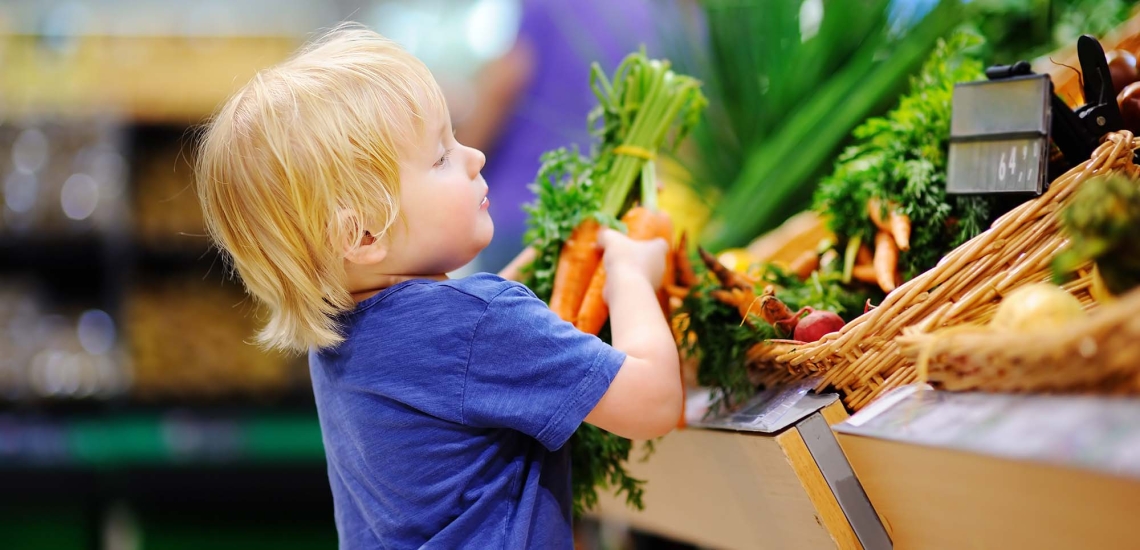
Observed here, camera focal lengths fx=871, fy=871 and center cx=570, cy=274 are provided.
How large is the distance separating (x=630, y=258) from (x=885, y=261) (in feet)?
0.96

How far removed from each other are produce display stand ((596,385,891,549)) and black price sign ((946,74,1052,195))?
287 mm

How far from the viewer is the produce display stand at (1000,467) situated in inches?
19.2

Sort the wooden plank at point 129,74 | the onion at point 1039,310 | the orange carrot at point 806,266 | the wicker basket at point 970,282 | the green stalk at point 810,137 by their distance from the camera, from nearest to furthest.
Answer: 1. the onion at point 1039,310
2. the wicker basket at point 970,282
3. the orange carrot at point 806,266
4. the green stalk at point 810,137
5. the wooden plank at point 129,74

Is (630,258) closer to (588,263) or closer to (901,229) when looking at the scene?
(588,263)

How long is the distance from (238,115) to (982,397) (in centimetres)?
76

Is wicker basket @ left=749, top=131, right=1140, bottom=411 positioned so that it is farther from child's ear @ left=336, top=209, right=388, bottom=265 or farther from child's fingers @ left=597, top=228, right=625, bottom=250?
child's ear @ left=336, top=209, right=388, bottom=265

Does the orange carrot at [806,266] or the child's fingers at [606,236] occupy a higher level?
the child's fingers at [606,236]

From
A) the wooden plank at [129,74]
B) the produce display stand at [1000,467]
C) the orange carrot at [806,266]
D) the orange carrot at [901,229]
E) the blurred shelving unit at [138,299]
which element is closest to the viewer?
the produce display stand at [1000,467]

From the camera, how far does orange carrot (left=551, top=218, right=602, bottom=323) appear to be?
1.08 metres

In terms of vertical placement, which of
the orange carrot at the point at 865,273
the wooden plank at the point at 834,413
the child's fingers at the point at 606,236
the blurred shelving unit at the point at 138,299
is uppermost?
the blurred shelving unit at the point at 138,299

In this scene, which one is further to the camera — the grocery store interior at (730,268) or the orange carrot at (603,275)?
the orange carrot at (603,275)

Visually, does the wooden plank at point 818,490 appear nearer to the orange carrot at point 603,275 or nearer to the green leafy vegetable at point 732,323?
the green leafy vegetable at point 732,323

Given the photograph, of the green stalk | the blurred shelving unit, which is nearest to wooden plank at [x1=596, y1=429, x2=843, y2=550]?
the green stalk

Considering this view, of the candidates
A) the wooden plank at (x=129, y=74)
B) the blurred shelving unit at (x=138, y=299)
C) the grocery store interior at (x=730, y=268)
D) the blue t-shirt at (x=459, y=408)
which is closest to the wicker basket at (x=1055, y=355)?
the grocery store interior at (x=730, y=268)
